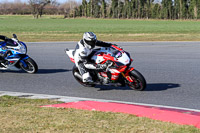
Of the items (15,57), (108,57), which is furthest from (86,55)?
(15,57)

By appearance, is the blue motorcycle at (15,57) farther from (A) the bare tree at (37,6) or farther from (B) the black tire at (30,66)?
(A) the bare tree at (37,6)

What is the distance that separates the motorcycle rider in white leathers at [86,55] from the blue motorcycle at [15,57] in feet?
10.2

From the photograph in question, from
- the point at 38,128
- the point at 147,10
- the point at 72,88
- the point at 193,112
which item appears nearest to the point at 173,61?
the point at 72,88

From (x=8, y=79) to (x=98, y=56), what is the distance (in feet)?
11.6

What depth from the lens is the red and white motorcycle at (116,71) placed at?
29.8 feet

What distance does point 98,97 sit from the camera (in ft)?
29.8

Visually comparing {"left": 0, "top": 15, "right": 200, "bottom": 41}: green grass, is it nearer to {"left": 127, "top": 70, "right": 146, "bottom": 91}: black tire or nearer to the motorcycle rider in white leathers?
the motorcycle rider in white leathers

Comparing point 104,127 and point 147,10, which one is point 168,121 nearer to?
point 104,127

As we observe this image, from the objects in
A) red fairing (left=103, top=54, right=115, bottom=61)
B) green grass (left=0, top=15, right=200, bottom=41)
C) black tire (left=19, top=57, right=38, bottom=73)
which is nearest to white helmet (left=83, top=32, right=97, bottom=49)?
red fairing (left=103, top=54, right=115, bottom=61)

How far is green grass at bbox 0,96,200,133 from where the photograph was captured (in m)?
5.67

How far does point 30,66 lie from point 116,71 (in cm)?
415

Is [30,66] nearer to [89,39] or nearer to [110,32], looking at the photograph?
[89,39]

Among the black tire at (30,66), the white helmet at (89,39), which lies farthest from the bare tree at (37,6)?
the white helmet at (89,39)

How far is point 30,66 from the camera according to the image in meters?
12.5
